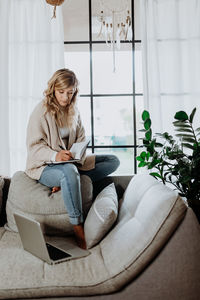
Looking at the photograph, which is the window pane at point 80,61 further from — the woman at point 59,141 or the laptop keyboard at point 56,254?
the laptop keyboard at point 56,254

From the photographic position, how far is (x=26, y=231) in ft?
6.59

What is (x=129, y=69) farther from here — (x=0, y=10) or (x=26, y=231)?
(x=26, y=231)

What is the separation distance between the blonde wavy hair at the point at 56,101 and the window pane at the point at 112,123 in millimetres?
1476

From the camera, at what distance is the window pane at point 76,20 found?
4.06m

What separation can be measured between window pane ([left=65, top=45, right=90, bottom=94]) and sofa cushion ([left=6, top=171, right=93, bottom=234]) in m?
1.90

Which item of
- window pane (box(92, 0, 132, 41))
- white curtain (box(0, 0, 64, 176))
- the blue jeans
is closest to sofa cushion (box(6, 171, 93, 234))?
the blue jeans

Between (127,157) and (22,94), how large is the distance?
141cm

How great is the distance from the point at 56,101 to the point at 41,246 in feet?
3.89

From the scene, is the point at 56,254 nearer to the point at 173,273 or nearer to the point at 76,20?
the point at 173,273

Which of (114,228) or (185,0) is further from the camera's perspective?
(185,0)

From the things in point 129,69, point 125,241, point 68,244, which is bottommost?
point 68,244

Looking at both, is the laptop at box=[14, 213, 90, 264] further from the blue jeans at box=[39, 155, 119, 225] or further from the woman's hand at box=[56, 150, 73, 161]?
the woman's hand at box=[56, 150, 73, 161]

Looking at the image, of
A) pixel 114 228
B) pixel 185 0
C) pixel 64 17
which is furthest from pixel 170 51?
pixel 114 228

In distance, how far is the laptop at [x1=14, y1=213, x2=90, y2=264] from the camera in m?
1.86
